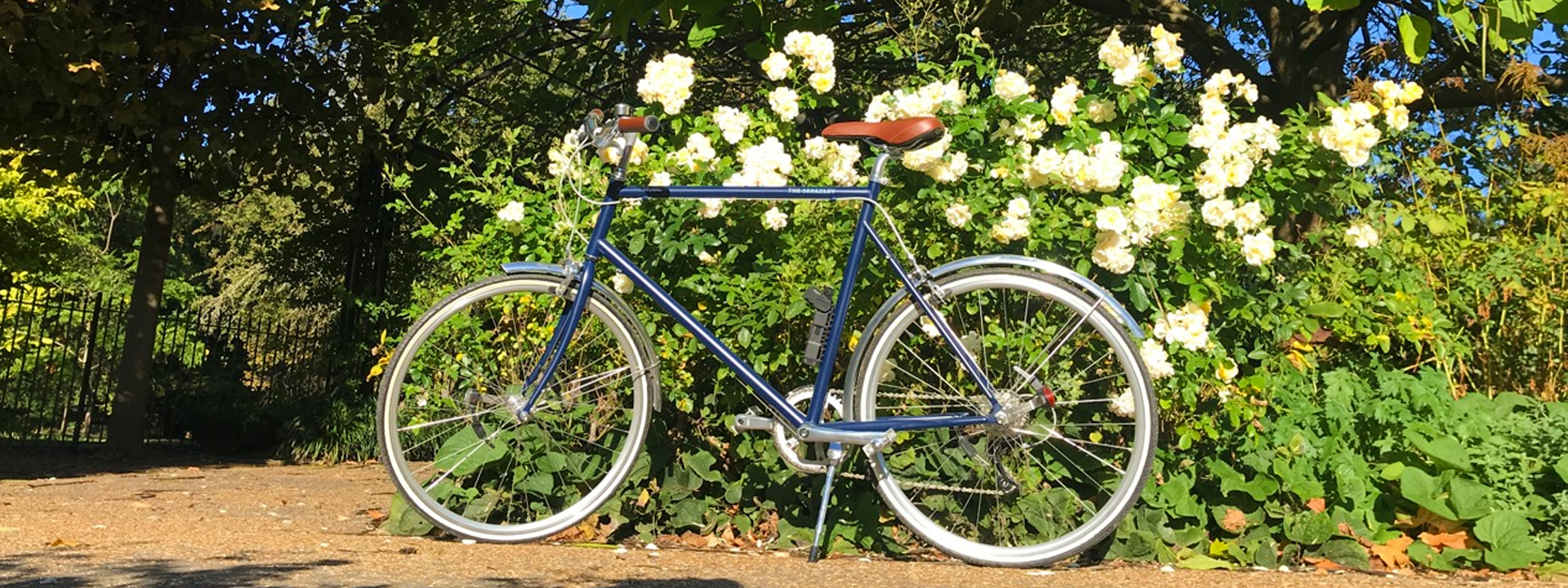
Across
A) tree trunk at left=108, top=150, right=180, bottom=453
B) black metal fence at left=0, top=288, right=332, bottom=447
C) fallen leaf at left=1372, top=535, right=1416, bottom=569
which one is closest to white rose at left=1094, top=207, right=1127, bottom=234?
fallen leaf at left=1372, top=535, right=1416, bottom=569

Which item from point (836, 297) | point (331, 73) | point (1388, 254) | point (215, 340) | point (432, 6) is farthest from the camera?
point (215, 340)

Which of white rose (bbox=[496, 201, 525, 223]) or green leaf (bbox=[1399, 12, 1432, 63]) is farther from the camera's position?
white rose (bbox=[496, 201, 525, 223])

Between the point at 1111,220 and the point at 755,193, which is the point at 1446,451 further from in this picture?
the point at 755,193

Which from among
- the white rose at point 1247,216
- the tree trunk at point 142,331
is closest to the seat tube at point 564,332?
the white rose at point 1247,216

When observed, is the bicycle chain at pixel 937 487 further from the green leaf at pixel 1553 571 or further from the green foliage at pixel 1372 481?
the green leaf at pixel 1553 571

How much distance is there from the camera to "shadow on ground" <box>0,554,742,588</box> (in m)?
3.22

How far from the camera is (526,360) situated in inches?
167

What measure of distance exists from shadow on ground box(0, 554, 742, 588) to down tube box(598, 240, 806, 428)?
0.54 m

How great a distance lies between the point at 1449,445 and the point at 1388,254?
28.5 inches

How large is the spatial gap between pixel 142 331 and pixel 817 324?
7.24m

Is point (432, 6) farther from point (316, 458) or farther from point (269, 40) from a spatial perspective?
point (316, 458)

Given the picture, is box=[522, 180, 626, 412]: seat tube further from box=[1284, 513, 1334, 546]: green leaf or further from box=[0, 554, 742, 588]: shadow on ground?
box=[1284, 513, 1334, 546]: green leaf

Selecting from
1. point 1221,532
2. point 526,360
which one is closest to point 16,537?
point 526,360

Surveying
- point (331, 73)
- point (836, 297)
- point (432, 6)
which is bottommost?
point (836, 297)
